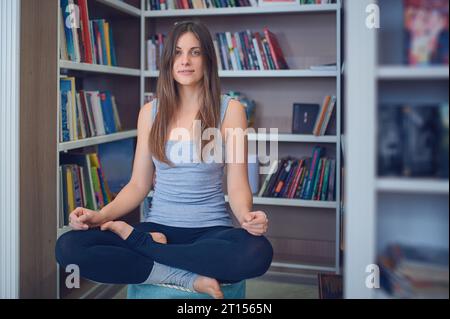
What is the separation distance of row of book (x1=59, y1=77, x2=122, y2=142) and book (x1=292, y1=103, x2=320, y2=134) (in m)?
0.83

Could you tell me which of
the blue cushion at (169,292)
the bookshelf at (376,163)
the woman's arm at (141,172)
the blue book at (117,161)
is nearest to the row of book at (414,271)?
the bookshelf at (376,163)

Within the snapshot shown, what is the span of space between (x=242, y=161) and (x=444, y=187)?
0.77 metres

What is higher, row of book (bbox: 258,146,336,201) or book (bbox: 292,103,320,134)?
book (bbox: 292,103,320,134)

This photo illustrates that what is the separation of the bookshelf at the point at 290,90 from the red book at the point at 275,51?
0.06 metres

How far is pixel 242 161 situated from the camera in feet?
5.32

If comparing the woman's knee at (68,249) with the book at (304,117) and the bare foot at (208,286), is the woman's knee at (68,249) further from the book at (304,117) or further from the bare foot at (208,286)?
the book at (304,117)

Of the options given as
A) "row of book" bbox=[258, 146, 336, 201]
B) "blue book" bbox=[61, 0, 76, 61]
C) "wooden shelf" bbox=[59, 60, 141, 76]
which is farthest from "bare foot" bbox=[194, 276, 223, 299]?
"row of book" bbox=[258, 146, 336, 201]

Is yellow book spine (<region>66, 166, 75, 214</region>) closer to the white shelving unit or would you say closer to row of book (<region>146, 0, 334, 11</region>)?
the white shelving unit

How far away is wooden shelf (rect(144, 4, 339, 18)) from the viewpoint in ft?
7.70

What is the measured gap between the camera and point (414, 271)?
950 mm

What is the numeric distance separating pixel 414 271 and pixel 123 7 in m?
1.80

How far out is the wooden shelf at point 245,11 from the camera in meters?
2.35

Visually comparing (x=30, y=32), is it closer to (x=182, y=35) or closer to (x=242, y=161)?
(x=182, y=35)
